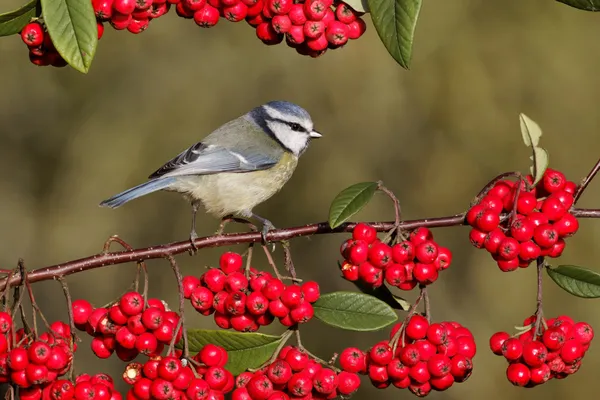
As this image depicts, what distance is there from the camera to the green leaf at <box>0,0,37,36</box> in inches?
77.7

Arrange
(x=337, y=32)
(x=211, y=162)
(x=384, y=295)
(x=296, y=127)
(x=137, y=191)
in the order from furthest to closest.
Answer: (x=296, y=127) < (x=211, y=162) < (x=137, y=191) < (x=384, y=295) < (x=337, y=32)

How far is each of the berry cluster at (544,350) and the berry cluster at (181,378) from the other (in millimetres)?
732

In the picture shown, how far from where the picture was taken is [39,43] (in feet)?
6.70

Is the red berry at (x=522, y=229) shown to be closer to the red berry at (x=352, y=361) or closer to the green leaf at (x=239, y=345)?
the red berry at (x=352, y=361)

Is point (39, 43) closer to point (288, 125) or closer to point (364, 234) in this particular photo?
point (364, 234)

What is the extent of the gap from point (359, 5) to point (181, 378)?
96 centimetres

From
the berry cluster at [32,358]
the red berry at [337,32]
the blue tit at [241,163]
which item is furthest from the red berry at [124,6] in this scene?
the blue tit at [241,163]

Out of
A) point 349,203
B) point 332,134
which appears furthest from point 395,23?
point 332,134

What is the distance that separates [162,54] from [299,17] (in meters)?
4.46

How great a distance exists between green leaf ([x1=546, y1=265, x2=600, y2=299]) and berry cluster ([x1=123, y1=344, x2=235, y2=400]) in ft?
3.01

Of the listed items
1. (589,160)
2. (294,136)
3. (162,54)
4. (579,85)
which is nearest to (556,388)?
(589,160)

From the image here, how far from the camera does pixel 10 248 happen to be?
641cm

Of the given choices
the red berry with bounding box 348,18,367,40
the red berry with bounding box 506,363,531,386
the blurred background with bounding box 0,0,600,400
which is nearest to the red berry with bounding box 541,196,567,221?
the red berry with bounding box 506,363,531,386

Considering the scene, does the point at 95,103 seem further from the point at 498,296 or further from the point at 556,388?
the point at 556,388
